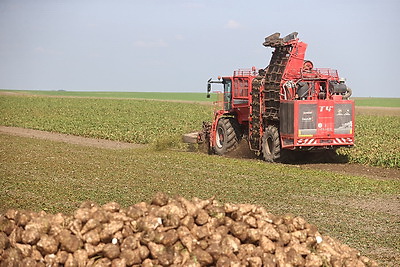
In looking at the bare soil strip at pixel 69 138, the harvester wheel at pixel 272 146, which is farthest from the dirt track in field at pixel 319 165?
the harvester wheel at pixel 272 146

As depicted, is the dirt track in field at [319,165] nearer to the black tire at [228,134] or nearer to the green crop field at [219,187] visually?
the black tire at [228,134]

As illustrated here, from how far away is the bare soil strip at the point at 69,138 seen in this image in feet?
103

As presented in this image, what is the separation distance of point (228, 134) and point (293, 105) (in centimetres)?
471

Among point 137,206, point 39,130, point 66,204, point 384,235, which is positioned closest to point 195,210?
point 137,206

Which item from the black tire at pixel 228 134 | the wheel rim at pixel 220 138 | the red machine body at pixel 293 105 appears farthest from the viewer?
the wheel rim at pixel 220 138

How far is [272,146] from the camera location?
22719mm

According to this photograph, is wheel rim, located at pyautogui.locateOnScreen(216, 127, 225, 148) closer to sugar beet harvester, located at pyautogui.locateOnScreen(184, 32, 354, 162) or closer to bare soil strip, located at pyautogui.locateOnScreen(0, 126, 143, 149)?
sugar beet harvester, located at pyautogui.locateOnScreen(184, 32, 354, 162)

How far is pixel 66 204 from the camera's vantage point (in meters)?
14.4

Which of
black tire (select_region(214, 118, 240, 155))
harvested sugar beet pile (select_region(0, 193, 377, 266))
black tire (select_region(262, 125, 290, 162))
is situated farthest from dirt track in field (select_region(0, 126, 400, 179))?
harvested sugar beet pile (select_region(0, 193, 377, 266))

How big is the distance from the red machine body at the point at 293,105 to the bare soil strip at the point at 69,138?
332 inches

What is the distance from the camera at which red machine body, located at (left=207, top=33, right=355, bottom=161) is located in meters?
21.2

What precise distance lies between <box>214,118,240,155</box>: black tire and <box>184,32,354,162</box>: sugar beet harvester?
2.73 ft

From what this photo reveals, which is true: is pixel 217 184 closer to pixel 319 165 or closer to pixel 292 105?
pixel 292 105

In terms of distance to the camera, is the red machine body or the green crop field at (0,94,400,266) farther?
the red machine body
